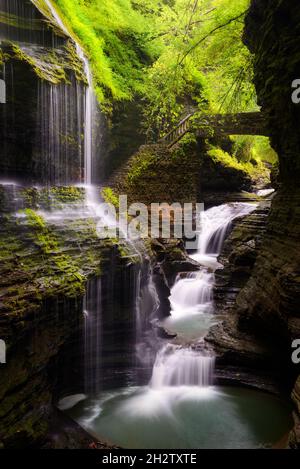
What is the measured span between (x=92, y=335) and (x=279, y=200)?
462cm

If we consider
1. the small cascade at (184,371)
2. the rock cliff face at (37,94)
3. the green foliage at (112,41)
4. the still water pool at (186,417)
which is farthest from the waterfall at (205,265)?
the green foliage at (112,41)

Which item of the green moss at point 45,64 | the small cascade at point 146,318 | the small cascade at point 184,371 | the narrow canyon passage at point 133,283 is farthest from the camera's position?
the green moss at point 45,64

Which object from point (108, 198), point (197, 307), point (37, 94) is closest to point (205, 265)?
point (197, 307)

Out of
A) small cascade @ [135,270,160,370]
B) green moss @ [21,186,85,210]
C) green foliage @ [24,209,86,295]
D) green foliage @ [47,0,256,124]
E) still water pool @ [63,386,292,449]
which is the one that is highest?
green foliage @ [47,0,256,124]

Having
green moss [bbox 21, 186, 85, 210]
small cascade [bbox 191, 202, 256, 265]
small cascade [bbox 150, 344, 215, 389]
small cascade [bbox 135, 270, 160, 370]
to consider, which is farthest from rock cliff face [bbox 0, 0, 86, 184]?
small cascade [bbox 191, 202, 256, 265]

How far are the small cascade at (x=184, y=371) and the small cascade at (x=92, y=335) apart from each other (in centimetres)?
115

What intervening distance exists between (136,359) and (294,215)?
4140 mm

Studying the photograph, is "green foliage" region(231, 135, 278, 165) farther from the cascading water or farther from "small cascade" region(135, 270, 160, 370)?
"small cascade" region(135, 270, 160, 370)

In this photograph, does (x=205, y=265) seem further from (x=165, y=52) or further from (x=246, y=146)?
(x=246, y=146)

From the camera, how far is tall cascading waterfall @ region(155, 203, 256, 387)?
647 cm

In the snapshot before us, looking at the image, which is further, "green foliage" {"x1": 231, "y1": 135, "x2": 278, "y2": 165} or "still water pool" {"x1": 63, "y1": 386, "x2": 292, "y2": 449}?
"green foliage" {"x1": 231, "y1": 135, "x2": 278, "y2": 165}

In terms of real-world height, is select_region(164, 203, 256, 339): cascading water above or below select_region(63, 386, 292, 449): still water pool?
above

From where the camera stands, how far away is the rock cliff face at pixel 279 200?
203 inches

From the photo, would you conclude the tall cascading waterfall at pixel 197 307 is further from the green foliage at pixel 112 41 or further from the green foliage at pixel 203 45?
the green foliage at pixel 112 41
